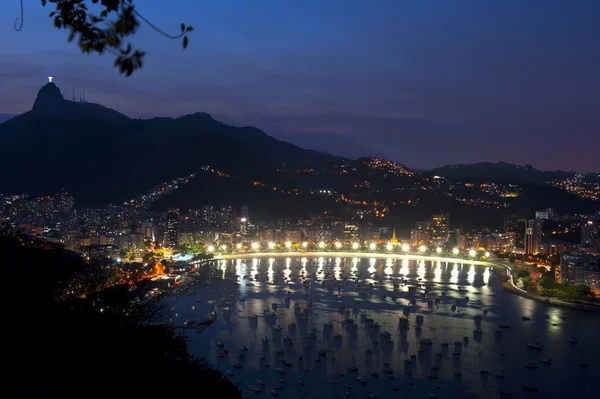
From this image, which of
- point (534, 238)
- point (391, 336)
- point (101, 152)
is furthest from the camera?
point (101, 152)

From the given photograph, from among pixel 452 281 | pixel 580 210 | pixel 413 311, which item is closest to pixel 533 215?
pixel 580 210

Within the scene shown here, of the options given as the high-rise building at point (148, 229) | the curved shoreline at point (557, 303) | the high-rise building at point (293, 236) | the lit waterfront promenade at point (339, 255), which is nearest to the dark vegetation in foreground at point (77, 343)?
the curved shoreline at point (557, 303)

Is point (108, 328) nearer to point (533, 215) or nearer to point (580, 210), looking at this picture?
point (533, 215)

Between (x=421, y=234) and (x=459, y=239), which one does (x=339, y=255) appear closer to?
(x=421, y=234)

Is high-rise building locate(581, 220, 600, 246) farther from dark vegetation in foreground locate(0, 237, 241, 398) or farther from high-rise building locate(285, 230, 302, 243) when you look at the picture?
dark vegetation in foreground locate(0, 237, 241, 398)

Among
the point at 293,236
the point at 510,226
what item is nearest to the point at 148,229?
the point at 293,236

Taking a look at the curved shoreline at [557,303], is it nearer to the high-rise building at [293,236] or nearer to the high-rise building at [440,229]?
the high-rise building at [440,229]

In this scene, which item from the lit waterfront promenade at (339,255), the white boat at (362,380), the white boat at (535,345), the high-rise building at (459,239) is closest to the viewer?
the white boat at (362,380)

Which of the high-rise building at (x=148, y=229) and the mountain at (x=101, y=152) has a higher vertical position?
the mountain at (x=101, y=152)
